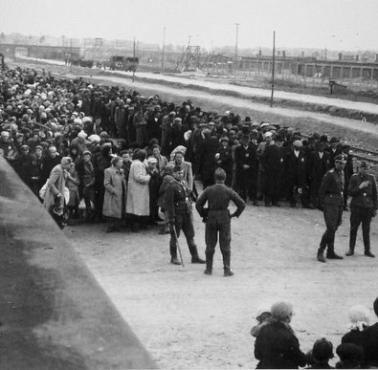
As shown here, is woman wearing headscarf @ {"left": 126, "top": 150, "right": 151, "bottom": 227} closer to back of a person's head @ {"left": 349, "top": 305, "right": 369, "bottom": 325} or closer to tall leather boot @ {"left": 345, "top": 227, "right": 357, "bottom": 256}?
tall leather boot @ {"left": 345, "top": 227, "right": 357, "bottom": 256}

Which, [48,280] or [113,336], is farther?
[48,280]

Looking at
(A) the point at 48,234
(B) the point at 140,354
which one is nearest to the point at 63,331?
(B) the point at 140,354

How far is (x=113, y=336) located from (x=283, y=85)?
60287mm

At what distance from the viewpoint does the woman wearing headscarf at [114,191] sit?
40.9 feet

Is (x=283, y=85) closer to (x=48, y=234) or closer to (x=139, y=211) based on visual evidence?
(x=139, y=211)

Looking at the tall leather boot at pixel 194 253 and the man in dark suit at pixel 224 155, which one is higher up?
the man in dark suit at pixel 224 155


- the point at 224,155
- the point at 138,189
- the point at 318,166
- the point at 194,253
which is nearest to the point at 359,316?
the point at 194,253

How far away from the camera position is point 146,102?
2286 cm

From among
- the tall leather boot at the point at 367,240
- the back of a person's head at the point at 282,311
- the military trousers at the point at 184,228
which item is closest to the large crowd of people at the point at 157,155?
the military trousers at the point at 184,228

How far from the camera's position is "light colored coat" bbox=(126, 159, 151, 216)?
1241 cm

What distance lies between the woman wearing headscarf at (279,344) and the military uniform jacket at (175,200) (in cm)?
538

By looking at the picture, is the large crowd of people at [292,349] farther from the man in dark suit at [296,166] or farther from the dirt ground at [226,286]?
the man in dark suit at [296,166]

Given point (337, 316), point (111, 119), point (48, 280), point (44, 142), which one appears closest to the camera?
point (48, 280)

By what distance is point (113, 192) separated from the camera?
12469mm
